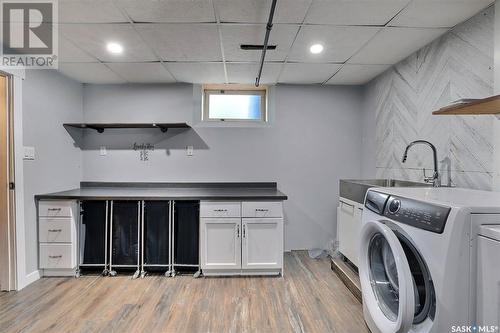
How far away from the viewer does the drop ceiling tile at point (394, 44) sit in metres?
2.01

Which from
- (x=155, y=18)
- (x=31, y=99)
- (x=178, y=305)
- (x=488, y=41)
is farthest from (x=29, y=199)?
(x=488, y=41)

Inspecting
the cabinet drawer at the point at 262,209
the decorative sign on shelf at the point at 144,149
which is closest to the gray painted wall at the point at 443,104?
the cabinet drawer at the point at 262,209

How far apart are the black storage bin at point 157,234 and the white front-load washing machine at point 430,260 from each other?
76.0 inches

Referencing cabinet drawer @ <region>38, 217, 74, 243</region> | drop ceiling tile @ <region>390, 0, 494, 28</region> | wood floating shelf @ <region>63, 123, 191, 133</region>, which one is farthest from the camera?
wood floating shelf @ <region>63, 123, 191, 133</region>

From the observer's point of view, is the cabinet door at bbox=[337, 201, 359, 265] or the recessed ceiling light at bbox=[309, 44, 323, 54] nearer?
the recessed ceiling light at bbox=[309, 44, 323, 54]

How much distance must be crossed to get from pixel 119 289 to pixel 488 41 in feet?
11.4

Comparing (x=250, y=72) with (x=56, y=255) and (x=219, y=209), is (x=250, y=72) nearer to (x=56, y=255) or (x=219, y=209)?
(x=219, y=209)

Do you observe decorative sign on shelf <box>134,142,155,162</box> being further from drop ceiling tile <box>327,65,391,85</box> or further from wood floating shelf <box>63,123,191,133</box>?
drop ceiling tile <box>327,65,391,85</box>

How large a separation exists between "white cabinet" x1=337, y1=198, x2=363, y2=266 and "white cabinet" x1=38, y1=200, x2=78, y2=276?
2757mm

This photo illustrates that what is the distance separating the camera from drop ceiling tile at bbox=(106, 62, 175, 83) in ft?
8.68

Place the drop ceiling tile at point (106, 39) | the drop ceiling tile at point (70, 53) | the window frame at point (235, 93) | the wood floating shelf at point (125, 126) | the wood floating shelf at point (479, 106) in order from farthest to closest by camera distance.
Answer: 1. the window frame at point (235, 93)
2. the wood floating shelf at point (125, 126)
3. the drop ceiling tile at point (70, 53)
4. the drop ceiling tile at point (106, 39)
5. the wood floating shelf at point (479, 106)

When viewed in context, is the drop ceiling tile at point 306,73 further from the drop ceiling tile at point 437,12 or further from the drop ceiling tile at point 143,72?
the drop ceiling tile at point 143,72

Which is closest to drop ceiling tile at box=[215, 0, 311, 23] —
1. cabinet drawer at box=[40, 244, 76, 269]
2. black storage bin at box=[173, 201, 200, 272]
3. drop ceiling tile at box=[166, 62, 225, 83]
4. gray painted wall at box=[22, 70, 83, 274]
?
drop ceiling tile at box=[166, 62, 225, 83]

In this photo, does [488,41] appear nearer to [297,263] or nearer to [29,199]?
[297,263]
